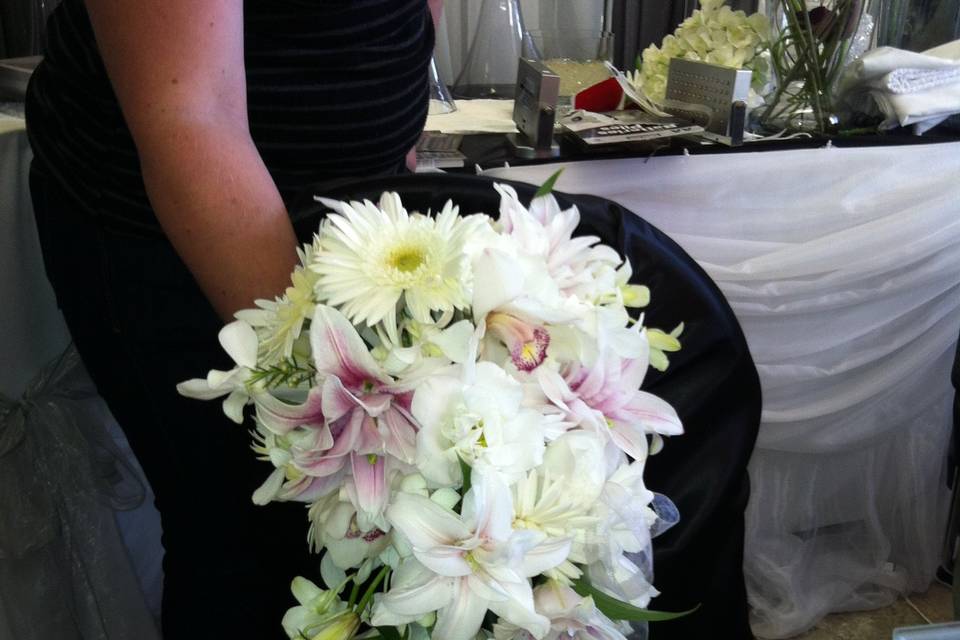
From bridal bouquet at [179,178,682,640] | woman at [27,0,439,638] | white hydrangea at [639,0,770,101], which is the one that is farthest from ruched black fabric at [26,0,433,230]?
white hydrangea at [639,0,770,101]

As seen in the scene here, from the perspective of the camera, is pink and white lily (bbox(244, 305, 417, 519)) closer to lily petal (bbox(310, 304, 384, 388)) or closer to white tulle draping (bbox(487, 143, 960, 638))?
lily petal (bbox(310, 304, 384, 388))

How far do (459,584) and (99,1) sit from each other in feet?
1.39

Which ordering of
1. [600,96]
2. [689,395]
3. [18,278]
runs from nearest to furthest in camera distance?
1. [689,395]
2. [18,278]
3. [600,96]

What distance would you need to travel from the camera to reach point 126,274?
83 cm

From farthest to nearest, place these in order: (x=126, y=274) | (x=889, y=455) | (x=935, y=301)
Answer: (x=889, y=455), (x=935, y=301), (x=126, y=274)

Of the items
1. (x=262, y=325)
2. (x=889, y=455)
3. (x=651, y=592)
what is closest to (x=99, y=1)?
(x=262, y=325)

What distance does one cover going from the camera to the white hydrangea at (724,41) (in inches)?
58.1

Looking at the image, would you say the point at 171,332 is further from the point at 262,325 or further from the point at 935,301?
the point at 935,301

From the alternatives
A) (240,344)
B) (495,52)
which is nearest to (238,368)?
(240,344)

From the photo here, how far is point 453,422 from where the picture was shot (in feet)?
1.33

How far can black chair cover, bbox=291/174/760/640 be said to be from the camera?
0.66 metres

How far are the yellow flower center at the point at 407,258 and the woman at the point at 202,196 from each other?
16cm

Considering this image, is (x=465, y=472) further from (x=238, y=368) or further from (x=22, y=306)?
(x=22, y=306)

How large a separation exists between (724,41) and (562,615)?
1269mm
